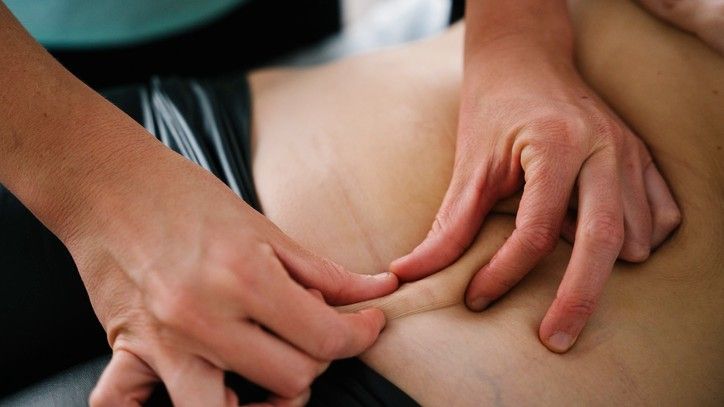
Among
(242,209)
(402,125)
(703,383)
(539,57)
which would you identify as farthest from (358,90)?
(703,383)

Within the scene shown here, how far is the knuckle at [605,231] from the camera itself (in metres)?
0.63

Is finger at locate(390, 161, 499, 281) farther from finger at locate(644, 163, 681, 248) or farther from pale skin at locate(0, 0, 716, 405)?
finger at locate(644, 163, 681, 248)

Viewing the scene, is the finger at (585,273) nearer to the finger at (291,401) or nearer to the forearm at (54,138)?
the finger at (291,401)

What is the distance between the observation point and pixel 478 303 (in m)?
0.67

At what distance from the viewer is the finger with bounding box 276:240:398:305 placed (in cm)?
61

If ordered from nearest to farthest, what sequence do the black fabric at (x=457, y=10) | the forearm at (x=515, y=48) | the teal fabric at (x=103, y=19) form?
the forearm at (x=515, y=48) → the black fabric at (x=457, y=10) → the teal fabric at (x=103, y=19)

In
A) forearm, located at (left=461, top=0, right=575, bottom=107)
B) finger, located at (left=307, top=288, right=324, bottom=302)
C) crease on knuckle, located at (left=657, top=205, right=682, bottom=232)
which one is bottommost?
crease on knuckle, located at (left=657, top=205, right=682, bottom=232)

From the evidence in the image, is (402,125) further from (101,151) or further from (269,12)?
(269,12)

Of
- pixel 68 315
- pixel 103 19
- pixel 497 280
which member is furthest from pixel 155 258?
pixel 103 19

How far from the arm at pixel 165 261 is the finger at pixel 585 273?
188 millimetres

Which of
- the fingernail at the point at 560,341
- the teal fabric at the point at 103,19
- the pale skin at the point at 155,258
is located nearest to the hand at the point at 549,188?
the fingernail at the point at 560,341

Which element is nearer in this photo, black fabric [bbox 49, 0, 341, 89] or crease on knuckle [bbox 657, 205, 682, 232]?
crease on knuckle [bbox 657, 205, 682, 232]

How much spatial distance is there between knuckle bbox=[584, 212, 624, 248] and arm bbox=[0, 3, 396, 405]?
229mm

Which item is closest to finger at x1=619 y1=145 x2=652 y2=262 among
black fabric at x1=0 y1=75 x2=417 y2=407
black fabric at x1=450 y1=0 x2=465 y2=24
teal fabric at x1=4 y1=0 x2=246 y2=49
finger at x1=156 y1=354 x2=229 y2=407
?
black fabric at x1=0 y1=75 x2=417 y2=407
